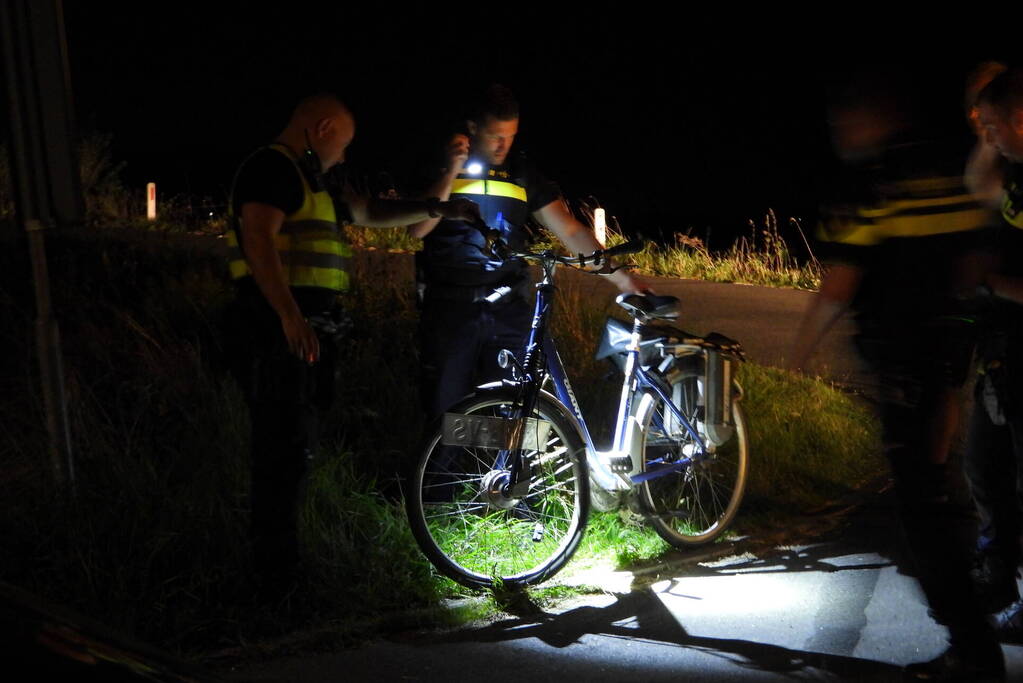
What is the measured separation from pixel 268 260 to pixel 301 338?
0.94 ft

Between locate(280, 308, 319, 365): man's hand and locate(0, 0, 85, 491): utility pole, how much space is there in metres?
1.15

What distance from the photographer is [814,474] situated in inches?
260

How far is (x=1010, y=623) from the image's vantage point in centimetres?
453

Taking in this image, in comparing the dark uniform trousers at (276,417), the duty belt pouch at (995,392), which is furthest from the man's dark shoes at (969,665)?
the dark uniform trousers at (276,417)

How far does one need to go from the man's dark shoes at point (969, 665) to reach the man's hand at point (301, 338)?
2246 mm

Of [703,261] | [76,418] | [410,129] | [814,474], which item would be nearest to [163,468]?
[76,418]

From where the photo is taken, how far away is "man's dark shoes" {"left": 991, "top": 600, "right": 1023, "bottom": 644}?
14.6ft

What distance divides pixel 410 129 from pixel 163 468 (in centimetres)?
2121

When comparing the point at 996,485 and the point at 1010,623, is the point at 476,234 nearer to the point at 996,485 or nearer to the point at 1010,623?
the point at 996,485

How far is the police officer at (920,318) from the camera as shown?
3.90 metres

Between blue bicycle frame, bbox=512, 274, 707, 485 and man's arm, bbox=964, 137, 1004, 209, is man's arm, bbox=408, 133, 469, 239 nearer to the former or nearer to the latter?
blue bicycle frame, bbox=512, 274, 707, 485

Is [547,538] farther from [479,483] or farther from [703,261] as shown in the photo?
[703,261]

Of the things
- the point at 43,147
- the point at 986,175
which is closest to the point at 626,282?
the point at 986,175

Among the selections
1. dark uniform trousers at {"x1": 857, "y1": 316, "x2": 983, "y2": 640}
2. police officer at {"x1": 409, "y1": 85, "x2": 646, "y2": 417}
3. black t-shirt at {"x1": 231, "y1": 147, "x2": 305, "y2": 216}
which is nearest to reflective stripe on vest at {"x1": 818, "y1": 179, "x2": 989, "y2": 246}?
dark uniform trousers at {"x1": 857, "y1": 316, "x2": 983, "y2": 640}
